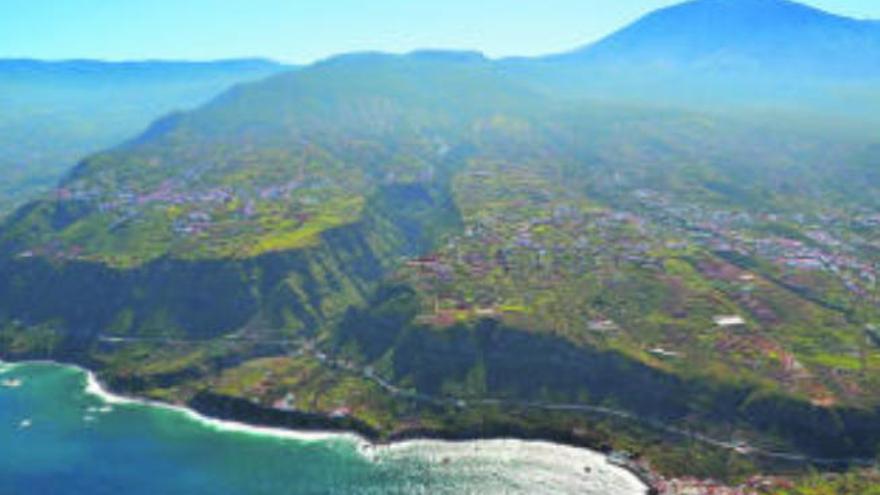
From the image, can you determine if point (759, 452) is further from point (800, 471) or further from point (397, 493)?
point (397, 493)

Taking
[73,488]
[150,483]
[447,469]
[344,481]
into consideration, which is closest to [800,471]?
[447,469]

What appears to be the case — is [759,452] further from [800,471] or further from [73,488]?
[73,488]

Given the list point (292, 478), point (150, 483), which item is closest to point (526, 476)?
point (292, 478)

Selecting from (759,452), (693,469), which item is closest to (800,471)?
(759,452)

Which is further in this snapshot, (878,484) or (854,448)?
(854,448)

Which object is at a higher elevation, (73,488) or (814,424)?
(814,424)

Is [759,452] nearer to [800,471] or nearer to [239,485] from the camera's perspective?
[800,471]

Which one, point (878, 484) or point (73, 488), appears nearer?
point (878, 484)

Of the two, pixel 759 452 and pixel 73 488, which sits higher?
pixel 759 452
